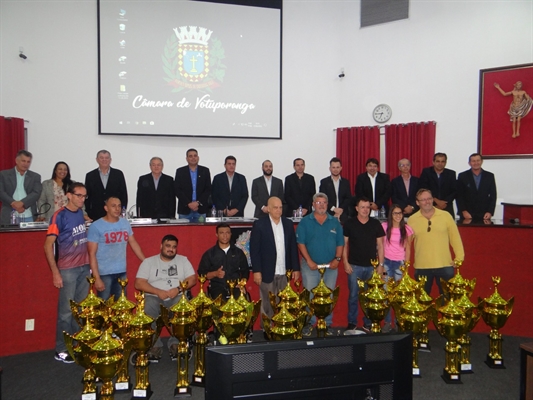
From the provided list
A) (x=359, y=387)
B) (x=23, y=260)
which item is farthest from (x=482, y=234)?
(x=23, y=260)

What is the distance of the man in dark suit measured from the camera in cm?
580

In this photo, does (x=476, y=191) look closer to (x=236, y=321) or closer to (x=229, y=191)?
(x=229, y=191)

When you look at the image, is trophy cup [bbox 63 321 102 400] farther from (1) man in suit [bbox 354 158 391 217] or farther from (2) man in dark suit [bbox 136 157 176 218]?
(1) man in suit [bbox 354 158 391 217]

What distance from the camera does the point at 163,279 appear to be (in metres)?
4.33

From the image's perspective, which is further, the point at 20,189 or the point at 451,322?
the point at 20,189

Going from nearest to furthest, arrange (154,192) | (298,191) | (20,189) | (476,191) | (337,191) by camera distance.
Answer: (20,189), (154,192), (476,191), (337,191), (298,191)

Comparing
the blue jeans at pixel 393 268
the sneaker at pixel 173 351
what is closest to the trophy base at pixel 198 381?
the sneaker at pixel 173 351

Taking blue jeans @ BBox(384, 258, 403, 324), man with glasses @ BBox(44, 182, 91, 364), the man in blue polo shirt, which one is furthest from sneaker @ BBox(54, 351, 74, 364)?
blue jeans @ BBox(384, 258, 403, 324)

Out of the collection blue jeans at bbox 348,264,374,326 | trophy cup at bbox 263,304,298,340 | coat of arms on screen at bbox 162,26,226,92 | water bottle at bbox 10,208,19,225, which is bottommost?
blue jeans at bbox 348,264,374,326

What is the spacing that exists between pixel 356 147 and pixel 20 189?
19.6 ft

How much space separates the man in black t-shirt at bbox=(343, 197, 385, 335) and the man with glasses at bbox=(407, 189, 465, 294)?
0.41 m

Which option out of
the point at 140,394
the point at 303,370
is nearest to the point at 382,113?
the point at 140,394

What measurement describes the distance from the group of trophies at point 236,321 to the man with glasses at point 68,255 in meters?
0.64

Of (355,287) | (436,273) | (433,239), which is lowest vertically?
(355,287)
